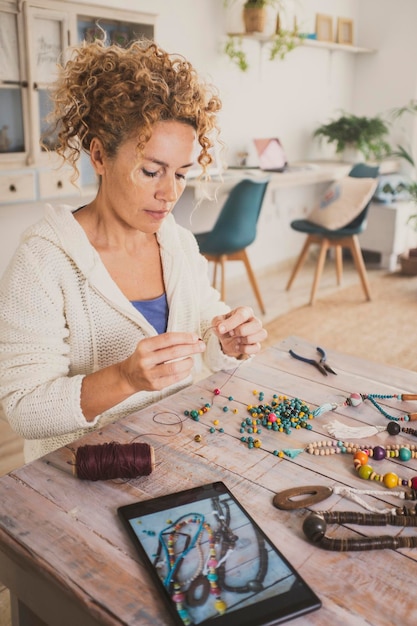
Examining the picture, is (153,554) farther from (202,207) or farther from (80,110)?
(202,207)

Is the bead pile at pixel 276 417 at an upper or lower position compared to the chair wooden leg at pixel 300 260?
upper

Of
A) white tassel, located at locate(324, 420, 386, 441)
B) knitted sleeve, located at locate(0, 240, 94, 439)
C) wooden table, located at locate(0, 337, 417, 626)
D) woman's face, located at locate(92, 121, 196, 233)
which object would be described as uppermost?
woman's face, located at locate(92, 121, 196, 233)

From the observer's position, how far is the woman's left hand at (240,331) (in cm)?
133

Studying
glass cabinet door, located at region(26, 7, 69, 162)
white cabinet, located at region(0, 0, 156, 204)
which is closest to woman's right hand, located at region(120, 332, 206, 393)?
white cabinet, located at region(0, 0, 156, 204)

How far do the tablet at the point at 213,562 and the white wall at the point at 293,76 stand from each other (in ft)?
11.1

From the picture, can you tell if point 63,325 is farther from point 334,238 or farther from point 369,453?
point 334,238

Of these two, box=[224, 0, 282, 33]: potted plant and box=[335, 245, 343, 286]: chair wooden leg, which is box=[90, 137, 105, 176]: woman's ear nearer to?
box=[224, 0, 282, 33]: potted plant

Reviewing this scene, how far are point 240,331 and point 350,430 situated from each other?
320 millimetres

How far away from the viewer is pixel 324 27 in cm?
524

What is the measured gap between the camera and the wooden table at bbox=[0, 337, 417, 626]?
796 millimetres

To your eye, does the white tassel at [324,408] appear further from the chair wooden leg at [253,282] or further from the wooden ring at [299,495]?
the chair wooden leg at [253,282]

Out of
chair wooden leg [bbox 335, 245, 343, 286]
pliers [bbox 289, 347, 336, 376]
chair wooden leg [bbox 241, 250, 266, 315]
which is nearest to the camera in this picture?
pliers [bbox 289, 347, 336, 376]

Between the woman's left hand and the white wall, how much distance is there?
9.35 feet

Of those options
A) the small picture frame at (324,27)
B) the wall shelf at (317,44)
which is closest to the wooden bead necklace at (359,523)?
the wall shelf at (317,44)
